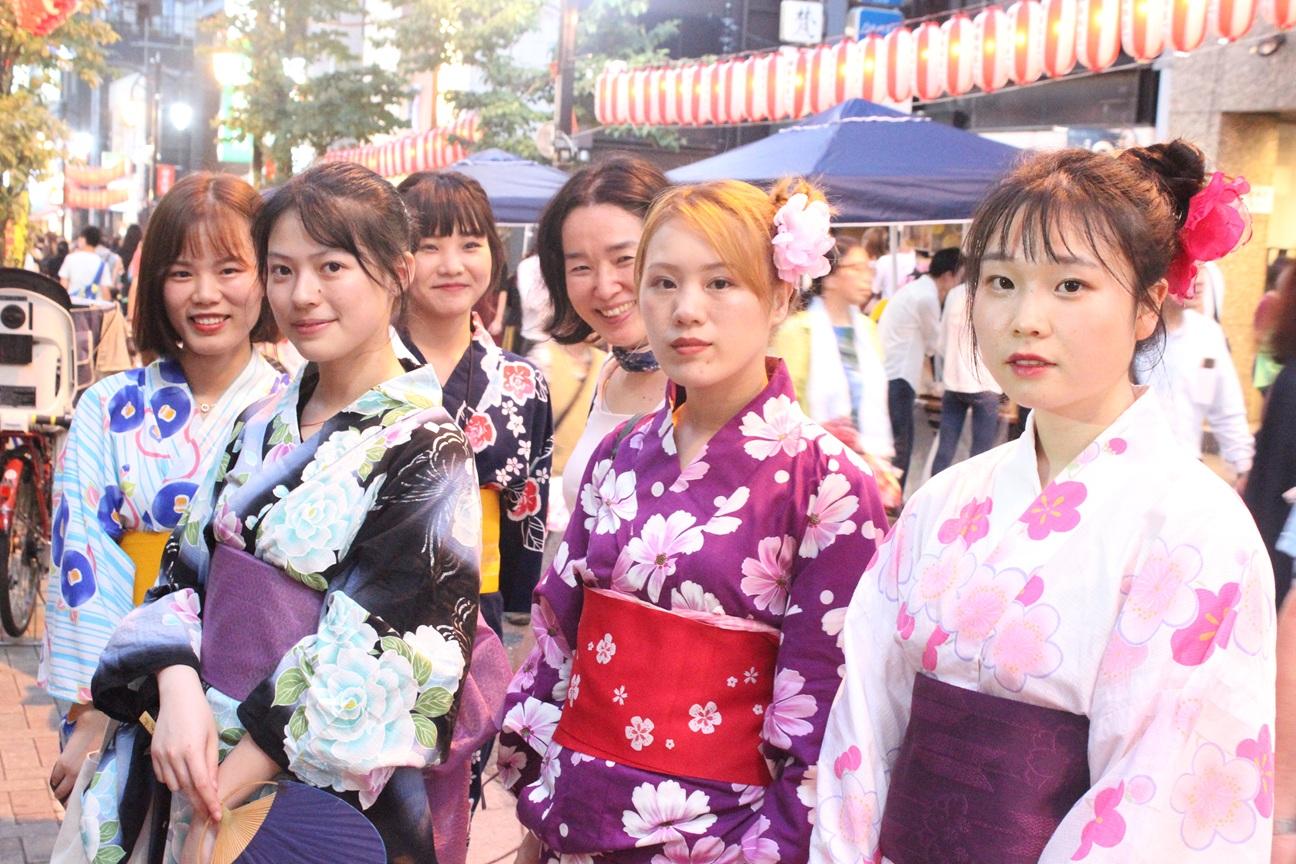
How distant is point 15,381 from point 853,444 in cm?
475

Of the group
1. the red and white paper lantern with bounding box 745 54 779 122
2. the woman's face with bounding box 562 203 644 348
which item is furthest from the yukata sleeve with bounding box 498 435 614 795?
the red and white paper lantern with bounding box 745 54 779 122

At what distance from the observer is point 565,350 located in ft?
12.6

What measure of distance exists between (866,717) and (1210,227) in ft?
2.63

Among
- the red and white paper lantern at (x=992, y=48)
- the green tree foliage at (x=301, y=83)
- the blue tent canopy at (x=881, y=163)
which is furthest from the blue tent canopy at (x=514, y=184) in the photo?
the green tree foliage at (x=301, y=83)

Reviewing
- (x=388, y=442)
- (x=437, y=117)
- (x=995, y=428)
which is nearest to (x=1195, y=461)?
(x=388, y=442)

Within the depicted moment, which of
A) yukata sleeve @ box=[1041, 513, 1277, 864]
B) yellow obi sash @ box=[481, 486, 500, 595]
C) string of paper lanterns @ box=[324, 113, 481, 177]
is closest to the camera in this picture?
yukata sleeve @ box=[1041, 513, 1277, 864]

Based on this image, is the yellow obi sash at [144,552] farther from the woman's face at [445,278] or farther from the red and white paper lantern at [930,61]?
the red and white paper lantern at [930,61]

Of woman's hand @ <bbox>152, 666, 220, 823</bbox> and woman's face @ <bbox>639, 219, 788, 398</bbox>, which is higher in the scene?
woman's face @ <bbox>639, 219, 788, 398</bbox>

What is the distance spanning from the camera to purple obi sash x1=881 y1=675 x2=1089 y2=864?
1.74 m

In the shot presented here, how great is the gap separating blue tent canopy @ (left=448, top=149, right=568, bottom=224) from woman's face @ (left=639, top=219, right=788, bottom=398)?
27.5 feet

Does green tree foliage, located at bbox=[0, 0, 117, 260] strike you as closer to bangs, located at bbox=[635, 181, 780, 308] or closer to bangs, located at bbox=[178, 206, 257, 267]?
bangs, located at bbox=[178, 206, 257, 267]

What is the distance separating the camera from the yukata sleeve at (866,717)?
6.32 ft

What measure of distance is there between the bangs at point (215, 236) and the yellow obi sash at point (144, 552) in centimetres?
59

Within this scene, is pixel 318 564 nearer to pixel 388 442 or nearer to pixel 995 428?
pixel 388 442
